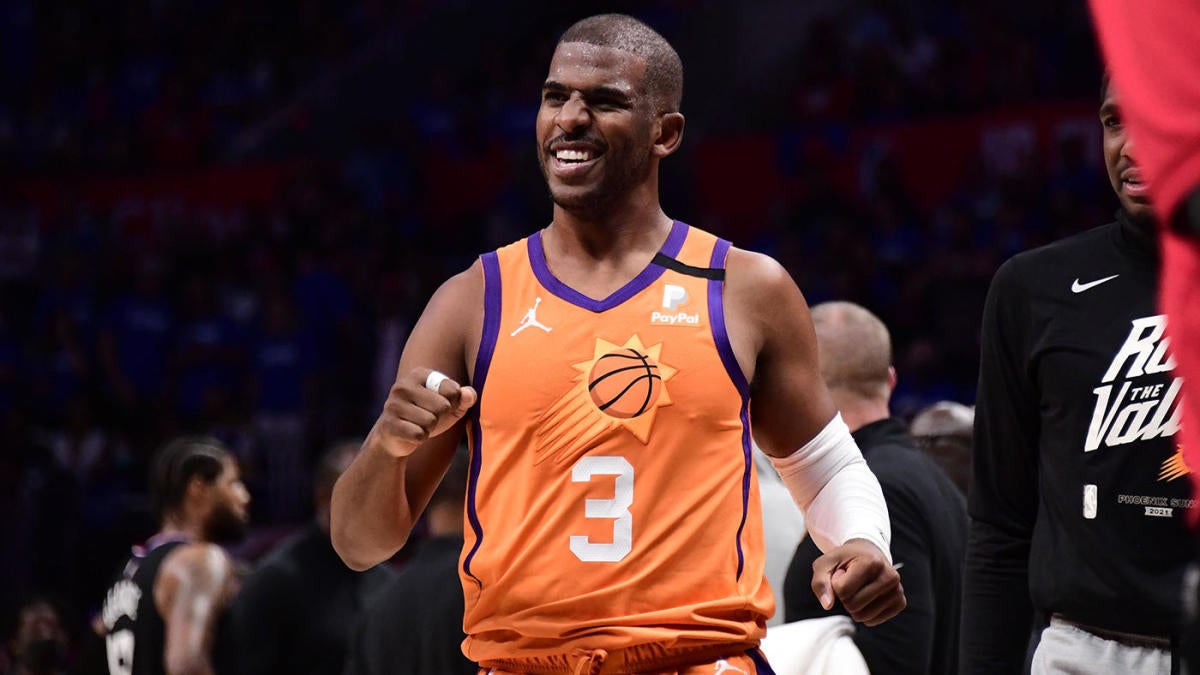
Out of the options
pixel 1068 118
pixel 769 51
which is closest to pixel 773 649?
pixel 1068 118

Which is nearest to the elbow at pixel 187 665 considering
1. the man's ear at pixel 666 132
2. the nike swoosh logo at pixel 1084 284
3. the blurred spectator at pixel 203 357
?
the man's ear at pixel 666 132

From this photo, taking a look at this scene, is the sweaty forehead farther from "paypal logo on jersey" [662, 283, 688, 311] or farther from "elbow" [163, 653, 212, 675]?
"elbow" [163, 653, 212, 675]

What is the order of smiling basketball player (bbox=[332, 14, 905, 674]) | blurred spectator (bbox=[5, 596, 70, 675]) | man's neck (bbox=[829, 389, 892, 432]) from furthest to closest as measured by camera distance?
blurred spectator (bbox=[5, 596, 70, 675]) → man's neck (bbox=[829, 389, 892, 432]) → smiling basketball player (bbox=[332, 14, 905, 674])

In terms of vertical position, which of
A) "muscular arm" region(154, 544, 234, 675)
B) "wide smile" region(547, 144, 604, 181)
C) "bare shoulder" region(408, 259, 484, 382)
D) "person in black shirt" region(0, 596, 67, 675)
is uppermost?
"wide smile" region(547, 144, 604, 181)

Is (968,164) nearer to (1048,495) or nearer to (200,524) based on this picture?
(200,524)

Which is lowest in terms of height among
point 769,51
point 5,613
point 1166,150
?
point 5,613

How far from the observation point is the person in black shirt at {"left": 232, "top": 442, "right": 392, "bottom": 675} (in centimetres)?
603

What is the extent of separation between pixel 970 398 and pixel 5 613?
5.59 meters

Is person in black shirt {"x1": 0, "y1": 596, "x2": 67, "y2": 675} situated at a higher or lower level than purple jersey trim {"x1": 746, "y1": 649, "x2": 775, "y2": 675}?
lower

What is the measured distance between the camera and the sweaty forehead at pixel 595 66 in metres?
3.01

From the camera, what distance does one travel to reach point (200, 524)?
6160mm

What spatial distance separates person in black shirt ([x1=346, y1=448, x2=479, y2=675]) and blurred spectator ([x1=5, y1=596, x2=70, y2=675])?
9.46 feet

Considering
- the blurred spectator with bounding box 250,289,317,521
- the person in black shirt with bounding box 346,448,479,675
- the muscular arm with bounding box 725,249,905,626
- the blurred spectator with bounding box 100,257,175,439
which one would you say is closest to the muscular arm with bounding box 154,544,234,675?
the person in black shirt with bounding box 346,448,479,675

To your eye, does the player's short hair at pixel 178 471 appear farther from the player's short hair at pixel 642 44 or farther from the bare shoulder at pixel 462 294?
the player's short hair at pixel 642 44
